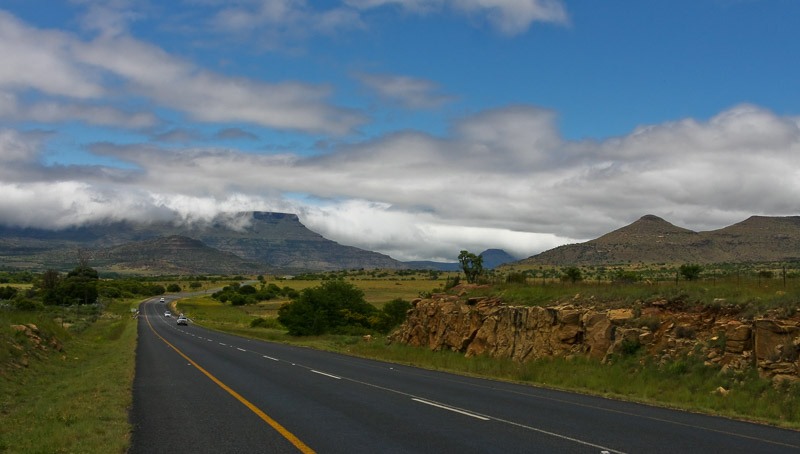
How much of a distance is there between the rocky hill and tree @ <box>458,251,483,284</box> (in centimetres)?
8645

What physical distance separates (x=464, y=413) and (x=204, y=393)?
311 inches

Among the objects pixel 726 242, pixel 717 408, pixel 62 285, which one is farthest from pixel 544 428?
pixel 726 242

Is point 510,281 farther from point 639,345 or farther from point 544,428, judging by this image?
point 544,428

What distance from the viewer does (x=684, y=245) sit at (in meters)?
143

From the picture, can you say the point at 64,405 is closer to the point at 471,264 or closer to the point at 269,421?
the point at 269,421

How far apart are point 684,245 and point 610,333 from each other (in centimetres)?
12794

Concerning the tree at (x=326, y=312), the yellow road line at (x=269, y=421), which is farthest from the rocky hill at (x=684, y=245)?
the yellow road line at (x=269, y=421)

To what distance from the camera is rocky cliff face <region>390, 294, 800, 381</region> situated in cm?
1969

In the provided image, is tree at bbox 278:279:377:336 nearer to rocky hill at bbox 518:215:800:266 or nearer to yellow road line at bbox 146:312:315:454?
yellow road line at bbox 146:312:315:454

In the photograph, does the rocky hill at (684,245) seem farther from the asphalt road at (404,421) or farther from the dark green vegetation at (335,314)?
the asphalt road at (404,421)

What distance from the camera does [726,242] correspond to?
5507 inches

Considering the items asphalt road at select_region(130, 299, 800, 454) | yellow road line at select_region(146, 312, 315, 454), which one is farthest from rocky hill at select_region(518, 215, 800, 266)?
yellow road line at select_region(146, 312, 315, 454)

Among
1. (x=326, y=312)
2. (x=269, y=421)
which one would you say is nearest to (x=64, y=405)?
(x=269, y=421)

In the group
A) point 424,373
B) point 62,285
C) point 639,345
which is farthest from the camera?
point 62,285
